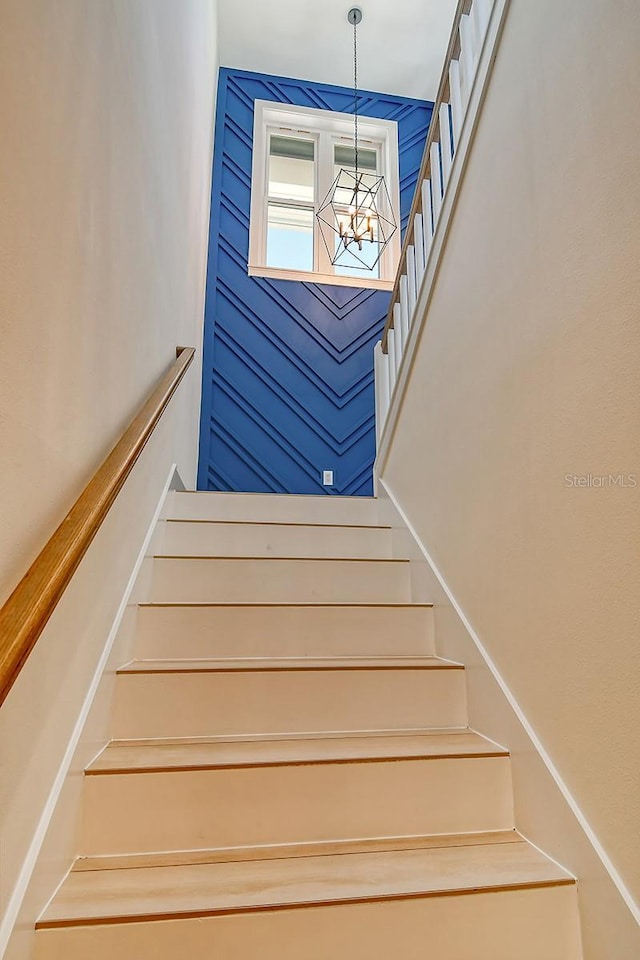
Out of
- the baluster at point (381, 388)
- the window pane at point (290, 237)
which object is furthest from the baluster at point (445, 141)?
the window pane at point (290, 237)

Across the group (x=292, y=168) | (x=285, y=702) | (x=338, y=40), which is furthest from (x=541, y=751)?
(x=338, y=40)

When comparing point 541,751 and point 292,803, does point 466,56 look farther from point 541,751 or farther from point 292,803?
point 292,803

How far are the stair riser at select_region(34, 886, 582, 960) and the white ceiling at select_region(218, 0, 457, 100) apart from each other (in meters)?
5.47

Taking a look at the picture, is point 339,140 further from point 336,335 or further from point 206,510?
point 206,510

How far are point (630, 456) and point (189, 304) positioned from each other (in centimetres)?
273

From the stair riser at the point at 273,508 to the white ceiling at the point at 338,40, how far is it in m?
3.94

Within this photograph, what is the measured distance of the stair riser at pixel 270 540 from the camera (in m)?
2.42

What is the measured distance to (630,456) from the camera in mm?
1100

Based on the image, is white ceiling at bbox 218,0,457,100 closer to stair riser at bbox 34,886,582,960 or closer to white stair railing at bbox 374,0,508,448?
white stair railing at bbox 374,0,508,448

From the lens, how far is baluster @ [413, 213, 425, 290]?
247cm

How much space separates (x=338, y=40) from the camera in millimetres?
4617

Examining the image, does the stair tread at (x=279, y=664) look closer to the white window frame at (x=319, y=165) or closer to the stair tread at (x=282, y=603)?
the stair tread at (x=282, y=603)

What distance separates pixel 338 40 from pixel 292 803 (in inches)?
211

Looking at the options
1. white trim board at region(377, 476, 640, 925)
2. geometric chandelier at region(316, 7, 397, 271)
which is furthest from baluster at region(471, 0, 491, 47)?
geometric chandelier at region(316, 7, 397, 271)
